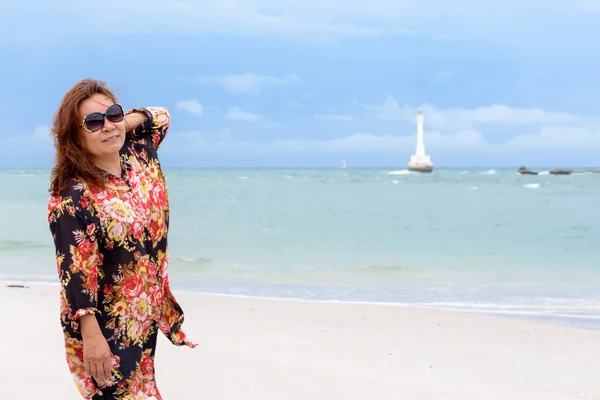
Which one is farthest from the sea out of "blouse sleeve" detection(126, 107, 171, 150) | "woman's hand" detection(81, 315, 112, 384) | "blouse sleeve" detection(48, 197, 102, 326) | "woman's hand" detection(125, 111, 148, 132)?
"blouse sleeve" detection(48, 197, 102, 326)

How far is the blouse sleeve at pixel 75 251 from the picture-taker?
1913mm

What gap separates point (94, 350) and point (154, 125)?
87cm

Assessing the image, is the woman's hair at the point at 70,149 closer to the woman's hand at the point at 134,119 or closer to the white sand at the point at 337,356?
the woman's hand at the point at 134,119

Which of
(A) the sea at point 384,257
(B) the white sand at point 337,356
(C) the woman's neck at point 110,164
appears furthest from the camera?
(A) the sea at point 384,257

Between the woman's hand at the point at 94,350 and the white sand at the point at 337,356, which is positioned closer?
the woman's hand at the point at 94,350

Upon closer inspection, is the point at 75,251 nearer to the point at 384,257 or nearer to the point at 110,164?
the point at 110,164

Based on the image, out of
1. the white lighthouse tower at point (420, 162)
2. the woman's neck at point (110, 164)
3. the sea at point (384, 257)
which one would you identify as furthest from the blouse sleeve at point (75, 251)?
the white lighthouse tower at point (420, 162)

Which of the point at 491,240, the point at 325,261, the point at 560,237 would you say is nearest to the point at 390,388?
the point at 325,261

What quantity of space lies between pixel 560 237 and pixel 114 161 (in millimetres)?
16935

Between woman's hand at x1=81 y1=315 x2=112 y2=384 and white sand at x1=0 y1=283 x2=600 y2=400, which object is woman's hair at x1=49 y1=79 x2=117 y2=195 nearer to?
woman's hand at x1=81 y1=315 x2=112 y2=384

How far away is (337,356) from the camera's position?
4996mm

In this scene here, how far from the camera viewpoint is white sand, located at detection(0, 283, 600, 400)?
13.5ft

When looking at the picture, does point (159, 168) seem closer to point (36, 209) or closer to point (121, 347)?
point (121, 347)

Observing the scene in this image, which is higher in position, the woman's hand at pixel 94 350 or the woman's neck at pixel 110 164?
the woman's neck at pixel 110 164
